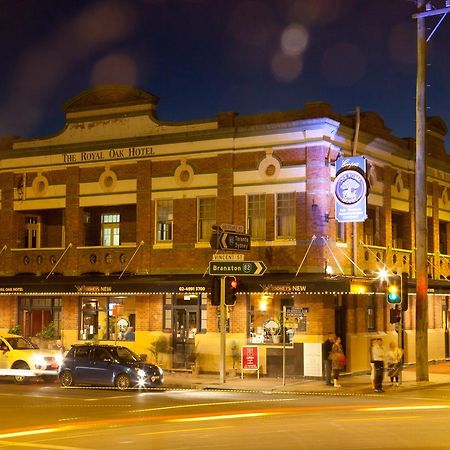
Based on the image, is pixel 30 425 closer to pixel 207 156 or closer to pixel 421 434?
pixel 421 434

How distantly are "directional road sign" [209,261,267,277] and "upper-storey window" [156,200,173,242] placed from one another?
18.8 ft

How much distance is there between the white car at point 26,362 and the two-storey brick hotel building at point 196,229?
4039 mm

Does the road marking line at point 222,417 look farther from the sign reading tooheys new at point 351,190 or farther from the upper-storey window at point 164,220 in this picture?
the upper-storey window at point 164,220

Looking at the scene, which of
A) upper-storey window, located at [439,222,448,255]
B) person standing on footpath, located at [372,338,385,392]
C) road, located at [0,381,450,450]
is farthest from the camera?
upper-storey window, located at [439,222,448,255]

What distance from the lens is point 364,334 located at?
32.1m

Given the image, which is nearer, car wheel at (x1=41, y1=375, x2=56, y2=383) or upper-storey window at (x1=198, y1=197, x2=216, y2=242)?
car wheel at (x1=41, y1=375, x2=56, y2=383)

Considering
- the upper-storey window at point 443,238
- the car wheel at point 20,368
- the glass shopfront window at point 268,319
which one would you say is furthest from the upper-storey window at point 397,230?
the car wheel at point 20,368

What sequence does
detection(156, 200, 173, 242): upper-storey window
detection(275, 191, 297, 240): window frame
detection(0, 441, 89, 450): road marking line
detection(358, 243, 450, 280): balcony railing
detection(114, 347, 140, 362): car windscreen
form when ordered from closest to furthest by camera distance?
detection(0, 441, 89, 450): road marking line → detection(114, 347, 140, 362): car windscreen → detection(275, 191, 297, 240): window frame → detection(358, 243, 450, 280): balcony railing → detection(156, 200, 173, 242): upper-storey window

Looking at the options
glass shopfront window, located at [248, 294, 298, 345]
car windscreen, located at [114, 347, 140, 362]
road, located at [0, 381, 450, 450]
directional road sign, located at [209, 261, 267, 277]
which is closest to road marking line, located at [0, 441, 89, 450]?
road, located at [0, 381, 450, 450]

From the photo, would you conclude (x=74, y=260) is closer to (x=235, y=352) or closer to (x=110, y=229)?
(x=110, y=229)

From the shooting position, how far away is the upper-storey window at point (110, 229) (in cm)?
3550

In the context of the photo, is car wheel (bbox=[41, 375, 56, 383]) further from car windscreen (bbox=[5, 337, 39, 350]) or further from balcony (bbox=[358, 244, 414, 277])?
balcony (bbox=[358, 244, 414, 277])

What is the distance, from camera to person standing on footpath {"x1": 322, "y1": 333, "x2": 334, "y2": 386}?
27531mm

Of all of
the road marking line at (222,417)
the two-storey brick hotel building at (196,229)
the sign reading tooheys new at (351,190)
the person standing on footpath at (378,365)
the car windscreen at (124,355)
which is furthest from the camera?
the two-storey brick hotel building at (196,229)
